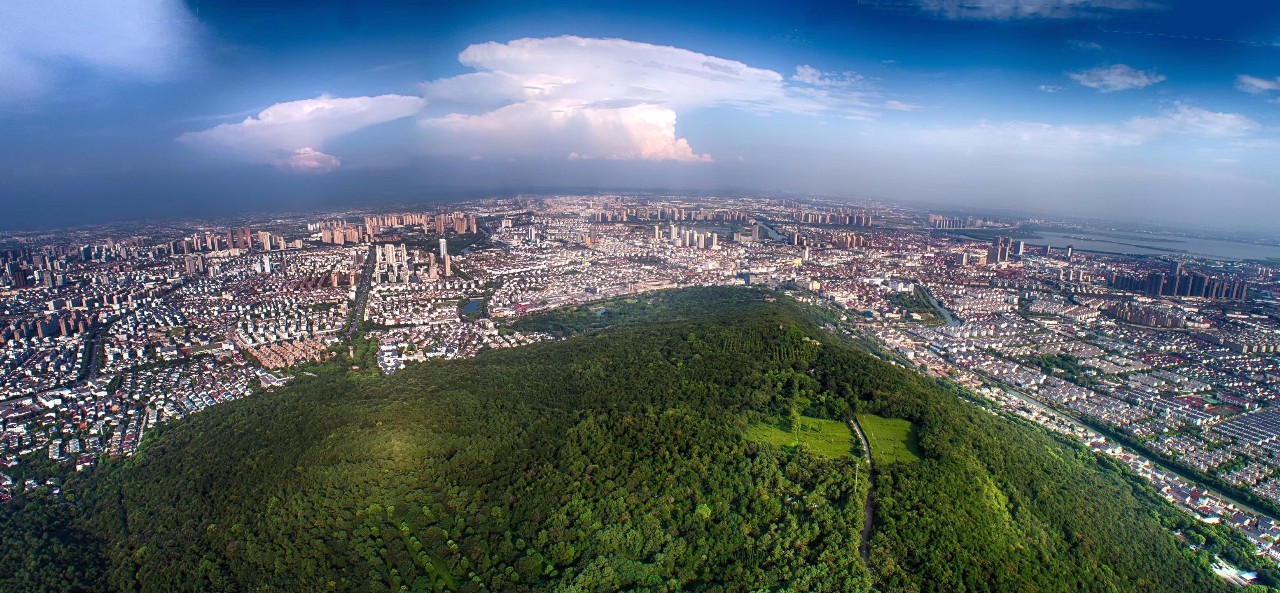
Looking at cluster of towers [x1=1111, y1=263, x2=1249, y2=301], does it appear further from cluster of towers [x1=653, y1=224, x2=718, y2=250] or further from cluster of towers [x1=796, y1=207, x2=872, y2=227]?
cluster of towers [x1=796, y1=207, x2=872, y2=227]

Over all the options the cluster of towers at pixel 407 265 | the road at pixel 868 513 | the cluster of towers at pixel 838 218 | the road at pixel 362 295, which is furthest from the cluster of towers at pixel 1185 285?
the road at pixel 362 295

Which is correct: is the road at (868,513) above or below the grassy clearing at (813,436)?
below

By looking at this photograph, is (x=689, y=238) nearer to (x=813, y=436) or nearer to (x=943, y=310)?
(x=943, y=310)

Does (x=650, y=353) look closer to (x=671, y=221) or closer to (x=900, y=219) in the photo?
(x=671, y=221)

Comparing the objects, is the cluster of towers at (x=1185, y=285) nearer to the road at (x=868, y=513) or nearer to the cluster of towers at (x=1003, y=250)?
the cluster of towers at (x=1003, y=250)

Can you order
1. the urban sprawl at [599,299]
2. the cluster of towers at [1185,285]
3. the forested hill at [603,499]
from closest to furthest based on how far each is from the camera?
the forested hill at [603,499], the urban sprawl at [599,299], the cluster of towers at [1185,285]

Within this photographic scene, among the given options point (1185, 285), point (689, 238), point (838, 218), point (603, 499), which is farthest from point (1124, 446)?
point (838, 218)

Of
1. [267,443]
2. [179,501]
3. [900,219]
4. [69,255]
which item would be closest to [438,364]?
[267,443]
